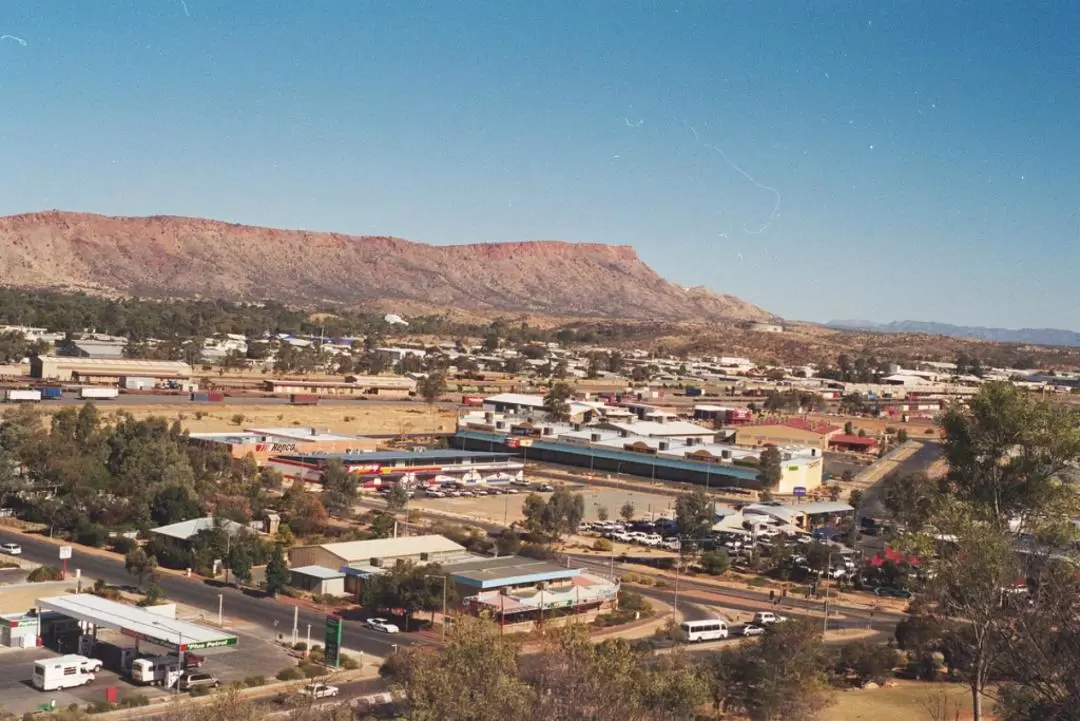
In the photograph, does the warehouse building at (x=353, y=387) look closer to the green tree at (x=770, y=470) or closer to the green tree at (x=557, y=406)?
the green tree at (x=557, y=406)

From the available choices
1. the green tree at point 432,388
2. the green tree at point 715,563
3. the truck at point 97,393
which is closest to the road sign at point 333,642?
the green tree at point 715,563

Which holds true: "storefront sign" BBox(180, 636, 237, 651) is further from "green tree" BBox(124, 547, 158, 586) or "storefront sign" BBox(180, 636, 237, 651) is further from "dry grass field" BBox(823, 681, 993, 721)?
"dry grass field" BBox(823, 681, 993, 721)

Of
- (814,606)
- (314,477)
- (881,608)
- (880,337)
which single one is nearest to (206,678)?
(814,606)

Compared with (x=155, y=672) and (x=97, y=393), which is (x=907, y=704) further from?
Answer: (x=97, y=393)

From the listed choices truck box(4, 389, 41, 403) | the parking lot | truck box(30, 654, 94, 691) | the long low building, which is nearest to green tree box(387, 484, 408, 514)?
the long low building

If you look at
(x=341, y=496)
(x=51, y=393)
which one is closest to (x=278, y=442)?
(x=341, y=496)

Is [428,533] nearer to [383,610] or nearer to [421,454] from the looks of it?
[383,610]
